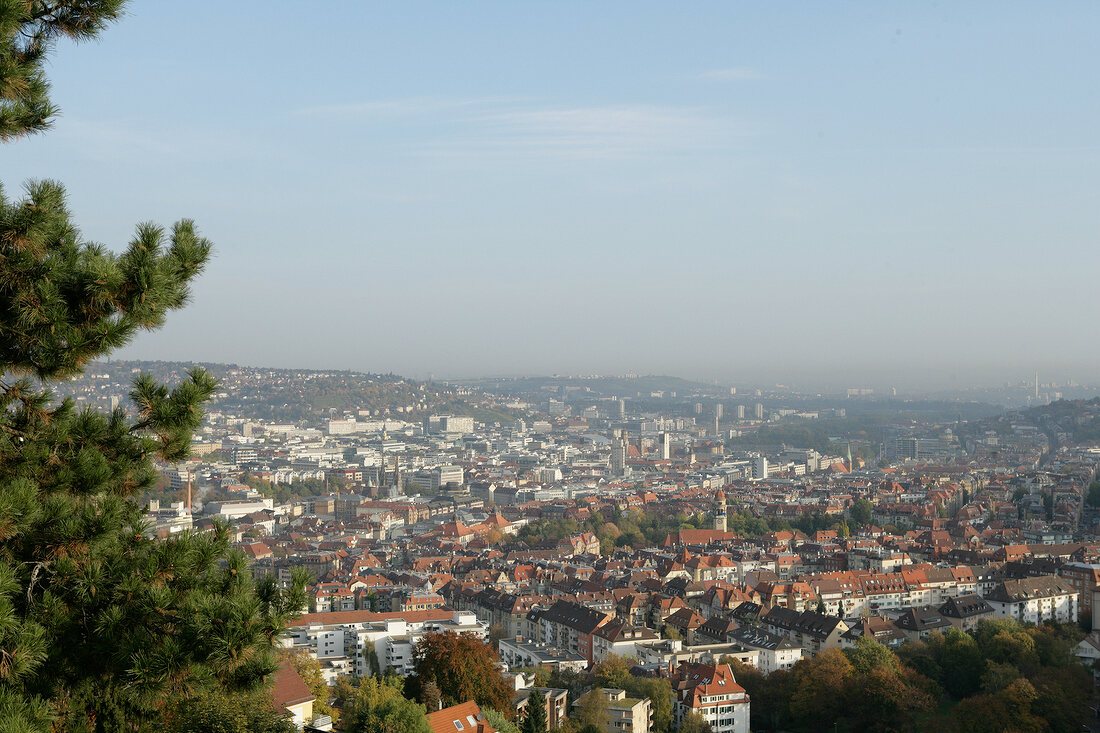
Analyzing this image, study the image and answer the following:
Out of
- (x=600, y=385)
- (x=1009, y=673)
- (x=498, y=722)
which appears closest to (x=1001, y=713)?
(x=1009, y=673)

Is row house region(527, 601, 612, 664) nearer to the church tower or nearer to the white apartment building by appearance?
the white apartment building

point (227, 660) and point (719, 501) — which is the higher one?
point (227, 660)

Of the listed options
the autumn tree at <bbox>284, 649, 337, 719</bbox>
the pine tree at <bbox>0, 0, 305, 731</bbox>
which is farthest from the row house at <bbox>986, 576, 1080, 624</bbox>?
the pine tree at <bbox>0, 0, 305, 731</bbox>

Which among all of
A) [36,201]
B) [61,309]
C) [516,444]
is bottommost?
[516,444]

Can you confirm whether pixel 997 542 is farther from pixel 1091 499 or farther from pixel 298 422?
pixel 298 422

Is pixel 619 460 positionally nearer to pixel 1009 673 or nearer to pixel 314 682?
pixel 1009 673

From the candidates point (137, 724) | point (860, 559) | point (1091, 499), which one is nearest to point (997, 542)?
point (860, 559)
